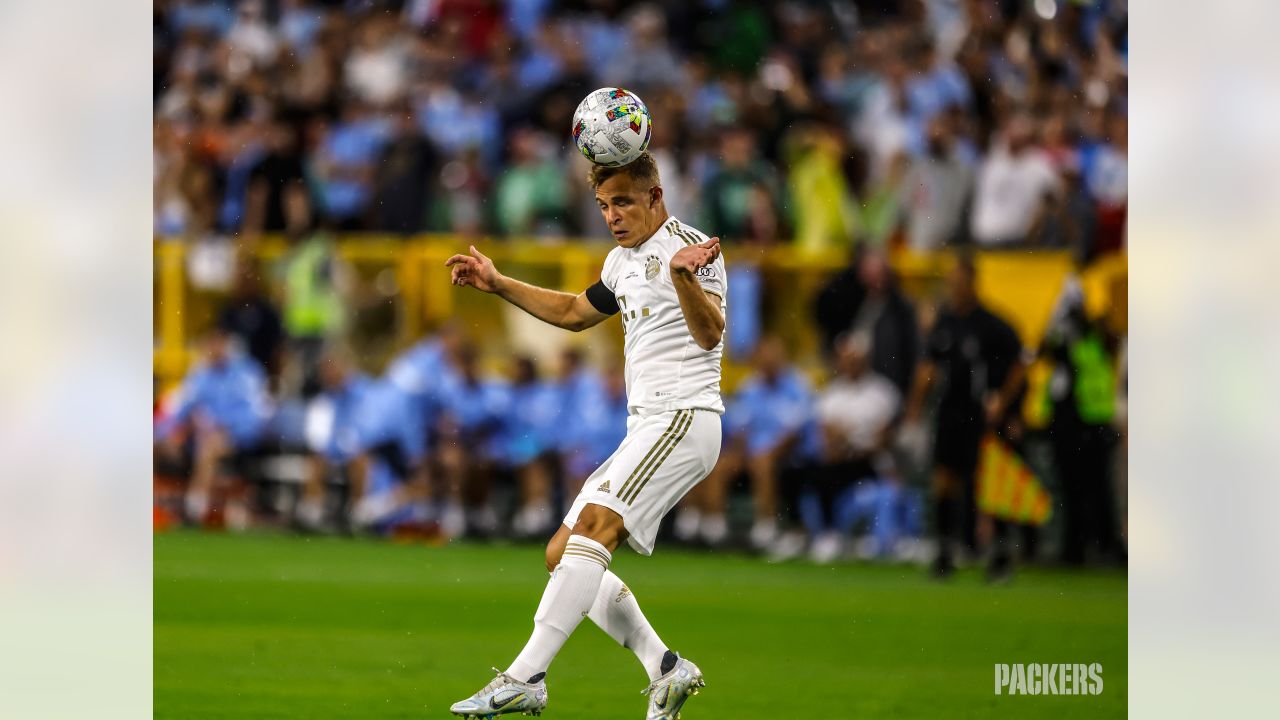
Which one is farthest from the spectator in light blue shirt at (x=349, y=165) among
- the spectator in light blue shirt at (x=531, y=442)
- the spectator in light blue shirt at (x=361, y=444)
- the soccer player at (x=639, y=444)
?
the soccer player at (x=639, y=444)

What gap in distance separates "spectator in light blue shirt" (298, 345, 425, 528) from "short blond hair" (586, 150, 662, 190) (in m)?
7.19

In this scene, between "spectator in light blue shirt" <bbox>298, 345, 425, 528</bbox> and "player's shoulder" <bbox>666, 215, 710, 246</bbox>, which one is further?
"spectator in light blue shirt" <bbox>298, 345, 425, 528</bbox>

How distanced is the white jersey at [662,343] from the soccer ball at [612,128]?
343 millimetres

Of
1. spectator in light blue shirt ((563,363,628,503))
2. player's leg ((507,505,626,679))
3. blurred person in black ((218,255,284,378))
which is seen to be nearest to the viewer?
player's leg ((507,505,626,679))

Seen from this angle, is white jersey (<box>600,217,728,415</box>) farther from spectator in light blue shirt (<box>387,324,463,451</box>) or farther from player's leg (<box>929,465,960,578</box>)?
spectator in light blue shirt (<box>387,324,463,451</box>)

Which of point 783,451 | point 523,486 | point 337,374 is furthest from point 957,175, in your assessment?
point 337,374

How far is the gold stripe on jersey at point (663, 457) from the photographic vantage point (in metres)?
6.33

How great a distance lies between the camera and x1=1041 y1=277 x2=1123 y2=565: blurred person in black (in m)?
11.6

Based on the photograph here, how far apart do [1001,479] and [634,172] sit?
5.75 m

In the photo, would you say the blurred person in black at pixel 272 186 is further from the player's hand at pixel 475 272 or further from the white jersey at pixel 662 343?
the white jersey at pixel 662 343

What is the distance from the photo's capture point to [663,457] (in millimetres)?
6375

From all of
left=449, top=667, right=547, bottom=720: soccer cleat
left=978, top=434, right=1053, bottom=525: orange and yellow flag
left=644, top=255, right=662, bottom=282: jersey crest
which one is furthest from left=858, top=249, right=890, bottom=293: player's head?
left=449, top=667, right=547, bottom=720: soccer cleat
